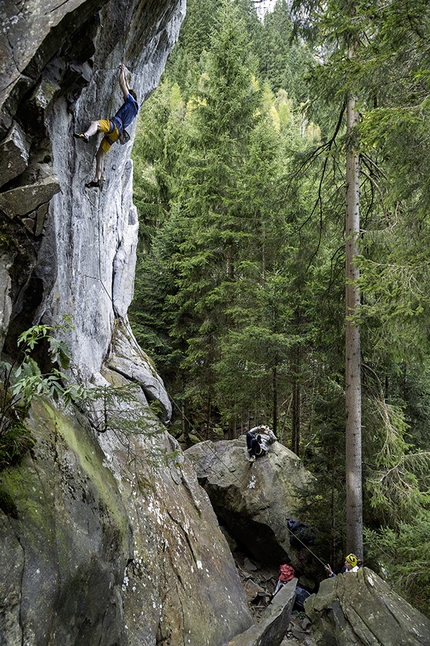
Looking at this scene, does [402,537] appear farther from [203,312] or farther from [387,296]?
[203,312]

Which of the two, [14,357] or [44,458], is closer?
[44,458]

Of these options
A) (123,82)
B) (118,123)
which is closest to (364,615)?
(118,123)

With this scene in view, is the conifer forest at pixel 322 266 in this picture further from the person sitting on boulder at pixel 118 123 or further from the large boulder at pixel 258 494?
the person sitting on boulder at pixel 118 123

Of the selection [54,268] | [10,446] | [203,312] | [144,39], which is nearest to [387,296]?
[54,268]

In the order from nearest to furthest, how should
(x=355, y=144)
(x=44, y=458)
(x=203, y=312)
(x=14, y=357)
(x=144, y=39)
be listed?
(x=44, y=458) < (x=14, y=357) < (x=144, y=39) < (x=355, y=144) < (x=203, y=312)

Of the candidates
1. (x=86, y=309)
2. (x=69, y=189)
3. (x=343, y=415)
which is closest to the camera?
(x=69, y=189)

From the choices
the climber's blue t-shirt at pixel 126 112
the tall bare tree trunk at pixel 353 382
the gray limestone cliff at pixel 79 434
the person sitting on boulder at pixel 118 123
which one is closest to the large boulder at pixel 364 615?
the tall bare tree trunk at pixel 353 382

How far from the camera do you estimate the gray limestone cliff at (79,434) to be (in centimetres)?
372

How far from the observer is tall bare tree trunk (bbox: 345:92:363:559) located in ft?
29.9

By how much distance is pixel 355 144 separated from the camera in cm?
882

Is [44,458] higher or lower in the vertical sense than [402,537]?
higher

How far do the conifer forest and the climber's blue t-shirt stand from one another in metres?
2.98

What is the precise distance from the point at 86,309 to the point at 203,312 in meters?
8.41

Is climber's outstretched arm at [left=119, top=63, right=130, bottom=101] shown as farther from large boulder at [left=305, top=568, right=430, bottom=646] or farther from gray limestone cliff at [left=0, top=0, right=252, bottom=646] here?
large boulder at [left=305, top=568, right=430, bottom=646]
